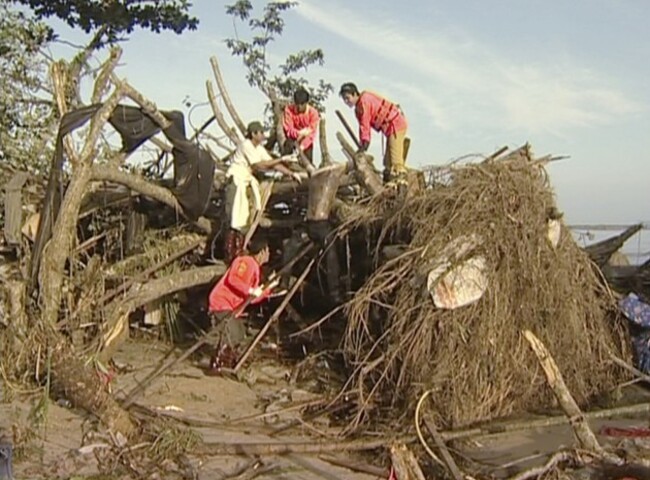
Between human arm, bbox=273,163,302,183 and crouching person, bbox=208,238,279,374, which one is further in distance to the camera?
human arm, bbox=273,163,302,183

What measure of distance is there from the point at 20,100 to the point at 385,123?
21.2 feet

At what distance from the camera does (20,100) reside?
552 inches

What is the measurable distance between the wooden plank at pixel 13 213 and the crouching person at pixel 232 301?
284cm

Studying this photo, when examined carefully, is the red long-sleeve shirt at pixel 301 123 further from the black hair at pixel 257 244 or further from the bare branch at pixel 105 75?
the bare branch at pixel 105 75

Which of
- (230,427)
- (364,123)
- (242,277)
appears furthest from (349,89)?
(230,427)

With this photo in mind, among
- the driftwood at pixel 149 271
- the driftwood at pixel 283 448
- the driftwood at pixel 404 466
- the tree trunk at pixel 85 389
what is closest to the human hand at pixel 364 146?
the driftwood at pixel 149 271

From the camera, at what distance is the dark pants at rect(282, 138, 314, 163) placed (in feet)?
38.2

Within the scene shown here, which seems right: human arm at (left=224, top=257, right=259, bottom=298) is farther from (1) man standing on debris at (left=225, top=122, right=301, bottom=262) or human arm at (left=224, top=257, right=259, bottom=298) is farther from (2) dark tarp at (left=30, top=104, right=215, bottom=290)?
(2) dark tarp at (left=30, top=104, right=215, bottom=290)

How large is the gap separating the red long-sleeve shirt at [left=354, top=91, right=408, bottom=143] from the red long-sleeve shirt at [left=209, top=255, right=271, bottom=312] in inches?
85.0

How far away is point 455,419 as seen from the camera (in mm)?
7945

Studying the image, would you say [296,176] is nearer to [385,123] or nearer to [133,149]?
[385,123]

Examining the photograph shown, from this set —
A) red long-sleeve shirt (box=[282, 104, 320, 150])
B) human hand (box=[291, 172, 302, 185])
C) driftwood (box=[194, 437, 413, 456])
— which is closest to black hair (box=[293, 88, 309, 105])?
red long-sleeve shirt (box=[282, 104, 320, 150])

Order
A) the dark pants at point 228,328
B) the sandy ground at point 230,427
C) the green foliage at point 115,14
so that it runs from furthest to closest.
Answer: the green foliage at point 115,14 < the dark pants at point 228,328 < the sandy ground at point 230,427

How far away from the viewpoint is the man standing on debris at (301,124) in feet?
38.1
